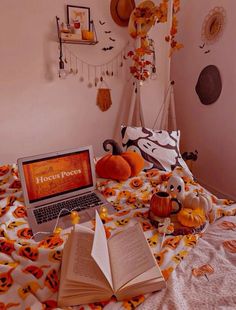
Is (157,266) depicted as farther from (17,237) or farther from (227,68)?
(227,68)

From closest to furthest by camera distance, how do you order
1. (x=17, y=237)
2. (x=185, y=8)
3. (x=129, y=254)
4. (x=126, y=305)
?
(x=126, y=305) → (x=129, y=254) → (x=17, y=237) → (x=185, y=8)

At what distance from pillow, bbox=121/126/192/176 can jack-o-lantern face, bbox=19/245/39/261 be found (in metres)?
Answer: 1.03

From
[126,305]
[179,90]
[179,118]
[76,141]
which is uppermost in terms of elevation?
[179,90]

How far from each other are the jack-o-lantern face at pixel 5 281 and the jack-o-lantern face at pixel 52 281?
111mm

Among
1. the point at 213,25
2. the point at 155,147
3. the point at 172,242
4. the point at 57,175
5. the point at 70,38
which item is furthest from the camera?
the point at 213,25

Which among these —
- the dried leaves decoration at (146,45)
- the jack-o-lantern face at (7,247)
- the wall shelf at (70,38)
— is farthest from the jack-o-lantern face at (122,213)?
the wall shelf at (70,38)

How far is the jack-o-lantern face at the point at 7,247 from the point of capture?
0.79 m

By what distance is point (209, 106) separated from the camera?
2443mm

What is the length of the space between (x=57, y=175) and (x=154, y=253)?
2.03 feet

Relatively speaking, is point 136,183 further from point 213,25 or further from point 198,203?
point 213,25

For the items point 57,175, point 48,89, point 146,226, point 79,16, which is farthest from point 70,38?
point 146,226

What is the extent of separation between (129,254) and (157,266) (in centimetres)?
10

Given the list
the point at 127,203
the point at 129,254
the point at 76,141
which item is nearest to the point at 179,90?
the point at 76,141

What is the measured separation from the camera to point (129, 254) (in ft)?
2.50
